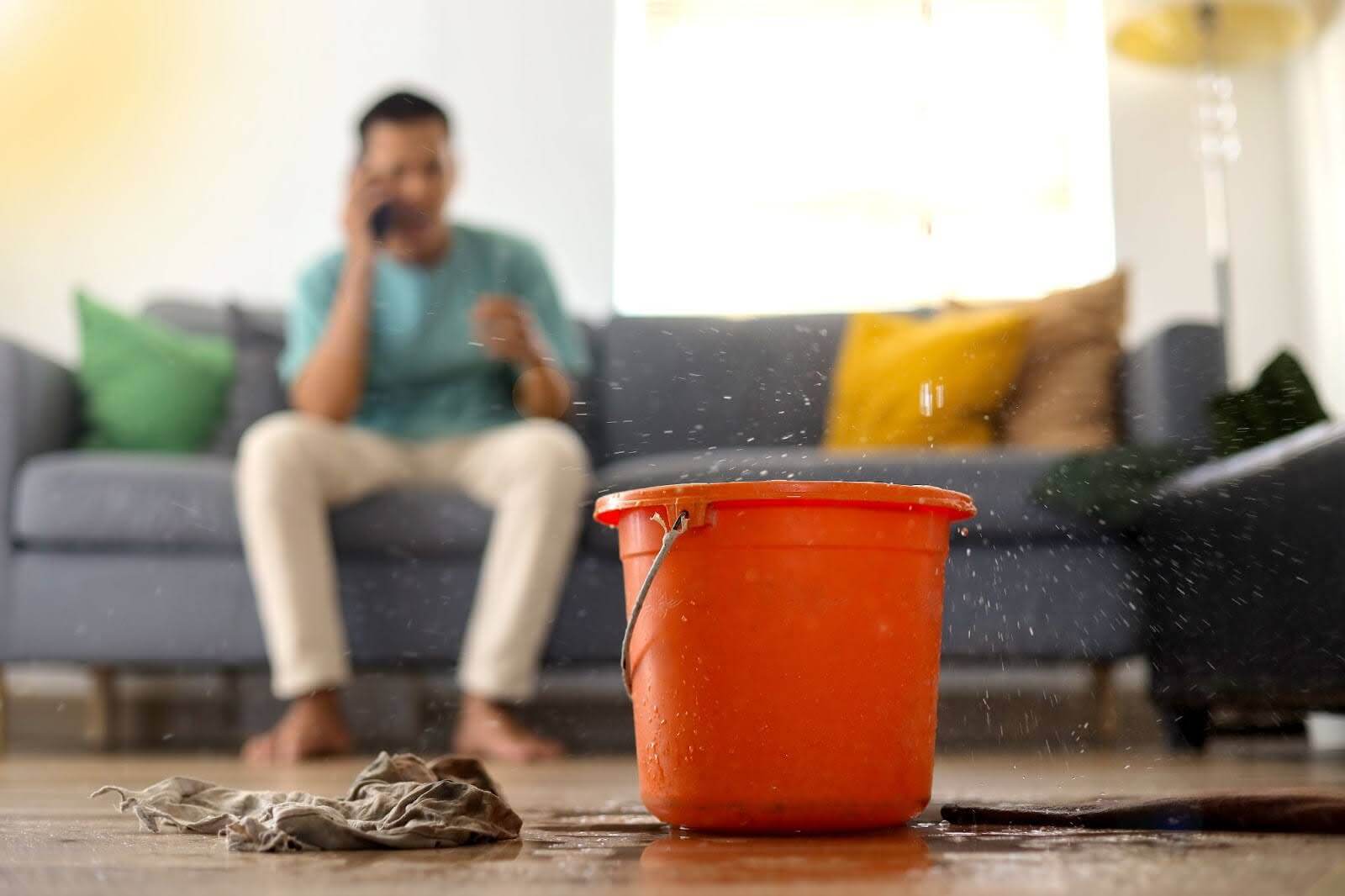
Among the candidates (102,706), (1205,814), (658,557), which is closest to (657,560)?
(658,557)

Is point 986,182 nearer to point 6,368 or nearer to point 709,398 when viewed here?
point 709,398

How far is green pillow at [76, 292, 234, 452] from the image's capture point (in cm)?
233

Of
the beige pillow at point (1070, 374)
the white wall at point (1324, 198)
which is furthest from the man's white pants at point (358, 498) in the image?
the white wall at point (1324, 198)

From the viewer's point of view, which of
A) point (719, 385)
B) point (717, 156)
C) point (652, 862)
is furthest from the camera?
point (717, 156)

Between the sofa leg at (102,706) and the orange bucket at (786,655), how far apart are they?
5.56ft

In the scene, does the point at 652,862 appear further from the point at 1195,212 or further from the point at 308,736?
the point at 1195,212

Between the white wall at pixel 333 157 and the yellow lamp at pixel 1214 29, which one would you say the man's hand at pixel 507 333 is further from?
the yellow lamp at pixel 1214 29

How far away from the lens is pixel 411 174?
2.25 meters

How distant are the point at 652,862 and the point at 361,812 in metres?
0.22

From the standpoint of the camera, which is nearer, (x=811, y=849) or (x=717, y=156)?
(x=811, y=849)

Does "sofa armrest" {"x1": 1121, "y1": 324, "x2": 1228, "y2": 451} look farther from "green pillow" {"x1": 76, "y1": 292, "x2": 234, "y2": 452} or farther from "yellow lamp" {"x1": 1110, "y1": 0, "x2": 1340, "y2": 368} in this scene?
"green pillow" {"x1": 76, "y1": 292, "x2": 234, "y2": 452}

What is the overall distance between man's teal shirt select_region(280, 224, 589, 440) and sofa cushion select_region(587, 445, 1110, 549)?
40 cm

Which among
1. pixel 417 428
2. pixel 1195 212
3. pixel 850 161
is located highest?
pixel 850 161

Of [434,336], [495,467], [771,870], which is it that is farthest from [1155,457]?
[771,870]
